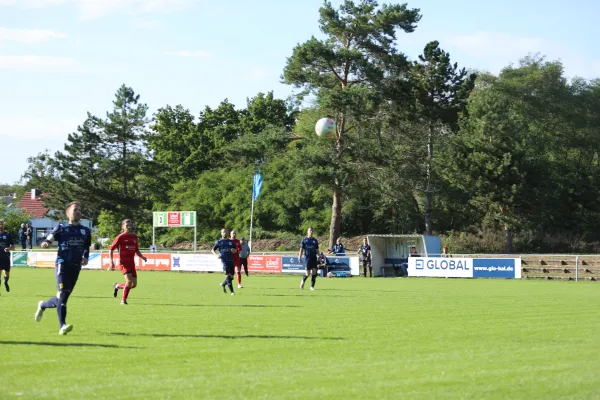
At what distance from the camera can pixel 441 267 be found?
40.7m

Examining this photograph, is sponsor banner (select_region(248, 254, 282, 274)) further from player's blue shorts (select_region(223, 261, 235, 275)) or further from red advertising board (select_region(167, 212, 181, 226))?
player's blue shorts (select_region(223, 261, 235, 275))

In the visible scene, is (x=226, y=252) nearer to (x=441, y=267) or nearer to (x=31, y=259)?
(x=441, y=267)

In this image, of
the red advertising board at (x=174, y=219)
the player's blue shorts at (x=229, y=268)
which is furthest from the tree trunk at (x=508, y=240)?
the player's blue shorts at (x=229, y=268)

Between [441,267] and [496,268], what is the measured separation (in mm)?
2755

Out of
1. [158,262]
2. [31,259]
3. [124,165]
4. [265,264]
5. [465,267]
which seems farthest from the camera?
[124,165]

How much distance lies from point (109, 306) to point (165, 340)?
7.58m

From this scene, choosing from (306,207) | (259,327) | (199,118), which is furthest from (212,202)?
(259,327)

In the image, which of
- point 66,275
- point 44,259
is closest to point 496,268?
point 66,275

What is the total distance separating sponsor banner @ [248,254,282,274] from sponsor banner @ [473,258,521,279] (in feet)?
36.0

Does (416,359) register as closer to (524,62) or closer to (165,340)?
(165,340)

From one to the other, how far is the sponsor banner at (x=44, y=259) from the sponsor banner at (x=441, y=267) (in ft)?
84.3

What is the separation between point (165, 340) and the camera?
1188 centimetres

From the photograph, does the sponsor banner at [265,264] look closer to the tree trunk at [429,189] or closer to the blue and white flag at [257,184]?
the blue and white flag at [257,184]

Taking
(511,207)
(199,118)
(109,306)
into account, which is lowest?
(109,306)
